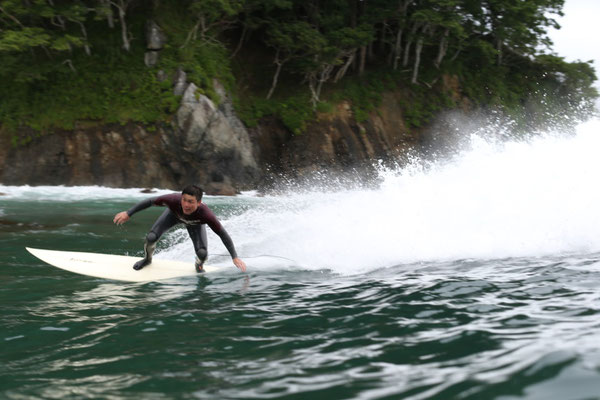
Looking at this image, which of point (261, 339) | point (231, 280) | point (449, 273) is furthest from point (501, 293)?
point (231, 280)

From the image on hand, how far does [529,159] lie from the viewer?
39.2 ft

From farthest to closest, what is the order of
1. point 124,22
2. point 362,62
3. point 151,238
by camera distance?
1. point 362,62
2. point 124,22
3. point 151,238

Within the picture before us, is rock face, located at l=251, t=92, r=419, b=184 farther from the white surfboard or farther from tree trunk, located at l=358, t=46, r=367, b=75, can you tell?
the white surfboard

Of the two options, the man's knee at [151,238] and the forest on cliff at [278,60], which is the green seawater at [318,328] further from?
the forest on cliff at [278,60]

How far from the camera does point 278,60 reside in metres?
32.9

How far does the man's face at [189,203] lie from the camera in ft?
23.6

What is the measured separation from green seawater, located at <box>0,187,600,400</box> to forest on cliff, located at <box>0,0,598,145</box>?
19.2 meters

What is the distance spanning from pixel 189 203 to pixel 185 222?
83 cm

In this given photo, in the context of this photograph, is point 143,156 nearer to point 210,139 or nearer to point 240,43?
point 210,139

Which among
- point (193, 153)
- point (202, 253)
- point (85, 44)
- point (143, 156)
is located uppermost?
point (85, 44)

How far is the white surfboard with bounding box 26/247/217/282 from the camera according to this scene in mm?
7945

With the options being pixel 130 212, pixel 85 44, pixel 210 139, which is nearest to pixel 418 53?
pixel 210 139

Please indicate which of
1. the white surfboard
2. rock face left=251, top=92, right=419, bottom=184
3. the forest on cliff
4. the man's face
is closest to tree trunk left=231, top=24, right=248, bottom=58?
the forest on cliff

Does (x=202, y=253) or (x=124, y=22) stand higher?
(x=124, y=22)
